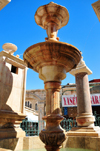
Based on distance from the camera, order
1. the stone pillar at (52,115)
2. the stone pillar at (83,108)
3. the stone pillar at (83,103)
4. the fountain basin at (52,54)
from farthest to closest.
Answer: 1. the stone pillar at (83,103)
2. the stone pillar at (83,108)
3. the fountain basin at (52,54)
4. the stone pillar at (52,115)

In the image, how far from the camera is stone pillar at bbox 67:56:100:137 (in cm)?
526

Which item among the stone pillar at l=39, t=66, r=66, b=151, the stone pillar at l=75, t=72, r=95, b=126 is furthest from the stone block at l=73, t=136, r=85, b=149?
the stone pillar at l=39, t=66, r=66, b=151

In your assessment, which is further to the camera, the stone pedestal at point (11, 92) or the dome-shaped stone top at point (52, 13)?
the dome-shaped stone top at point (52, 13)

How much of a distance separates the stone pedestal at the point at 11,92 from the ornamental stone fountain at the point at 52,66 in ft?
3.24

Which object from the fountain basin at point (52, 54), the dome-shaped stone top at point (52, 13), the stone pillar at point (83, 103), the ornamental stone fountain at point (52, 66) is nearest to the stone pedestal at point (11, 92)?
the ornamental stone fountain at point (52, 66)

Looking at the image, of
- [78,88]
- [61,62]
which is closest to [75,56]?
[61,62]

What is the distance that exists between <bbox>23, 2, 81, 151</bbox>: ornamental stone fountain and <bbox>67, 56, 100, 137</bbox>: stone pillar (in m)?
2.20

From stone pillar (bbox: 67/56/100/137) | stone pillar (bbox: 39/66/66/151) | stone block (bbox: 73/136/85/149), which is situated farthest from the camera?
stone pillar (bbox: 67/56/100/137)


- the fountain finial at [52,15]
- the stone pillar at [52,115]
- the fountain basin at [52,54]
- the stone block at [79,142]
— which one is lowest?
the stone block at [79,142]

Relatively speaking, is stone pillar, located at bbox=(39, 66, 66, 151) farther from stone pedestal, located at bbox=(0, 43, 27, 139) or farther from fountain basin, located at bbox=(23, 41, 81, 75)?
stone pedestal, located at bbox=(0, 43, 27, 139)

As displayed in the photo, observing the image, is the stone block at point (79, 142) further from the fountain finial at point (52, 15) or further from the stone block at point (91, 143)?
the fountain finial at point (52, 15)

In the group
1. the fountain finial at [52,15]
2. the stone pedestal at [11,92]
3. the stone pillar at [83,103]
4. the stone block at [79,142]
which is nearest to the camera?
the stone pedestal at [11,92]

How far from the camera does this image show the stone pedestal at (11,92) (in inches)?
168

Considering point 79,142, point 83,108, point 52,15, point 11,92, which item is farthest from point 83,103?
point 52,15
